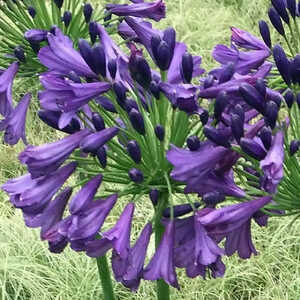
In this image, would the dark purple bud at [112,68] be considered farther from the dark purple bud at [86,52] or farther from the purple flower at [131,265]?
the purple flower at [131,265]

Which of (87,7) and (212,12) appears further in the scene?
(212,12)

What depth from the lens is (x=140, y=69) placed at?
1.22 m

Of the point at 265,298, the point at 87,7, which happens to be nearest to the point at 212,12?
the point at 265,298

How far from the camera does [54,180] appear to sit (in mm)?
1247

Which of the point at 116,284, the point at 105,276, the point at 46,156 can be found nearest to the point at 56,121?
the point at 46,156

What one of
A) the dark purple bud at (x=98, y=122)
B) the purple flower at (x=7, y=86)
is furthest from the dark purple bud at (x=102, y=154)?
the purple flower at (x=7, y=86)

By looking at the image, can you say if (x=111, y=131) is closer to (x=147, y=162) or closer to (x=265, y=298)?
(x=147, y=162)

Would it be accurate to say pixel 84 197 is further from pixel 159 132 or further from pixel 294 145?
pixel 294 145

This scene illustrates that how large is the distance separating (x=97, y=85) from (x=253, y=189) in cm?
34

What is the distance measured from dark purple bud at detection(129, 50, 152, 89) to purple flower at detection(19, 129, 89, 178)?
0.16 meters

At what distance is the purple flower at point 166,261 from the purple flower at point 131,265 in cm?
2

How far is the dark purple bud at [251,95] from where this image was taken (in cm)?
114

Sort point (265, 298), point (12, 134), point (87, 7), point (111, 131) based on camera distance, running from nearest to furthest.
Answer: point (111, 131), point (12, 134), point (87, 7), point (265, 298)

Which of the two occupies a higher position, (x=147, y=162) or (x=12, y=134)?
(x=147, y=162)
